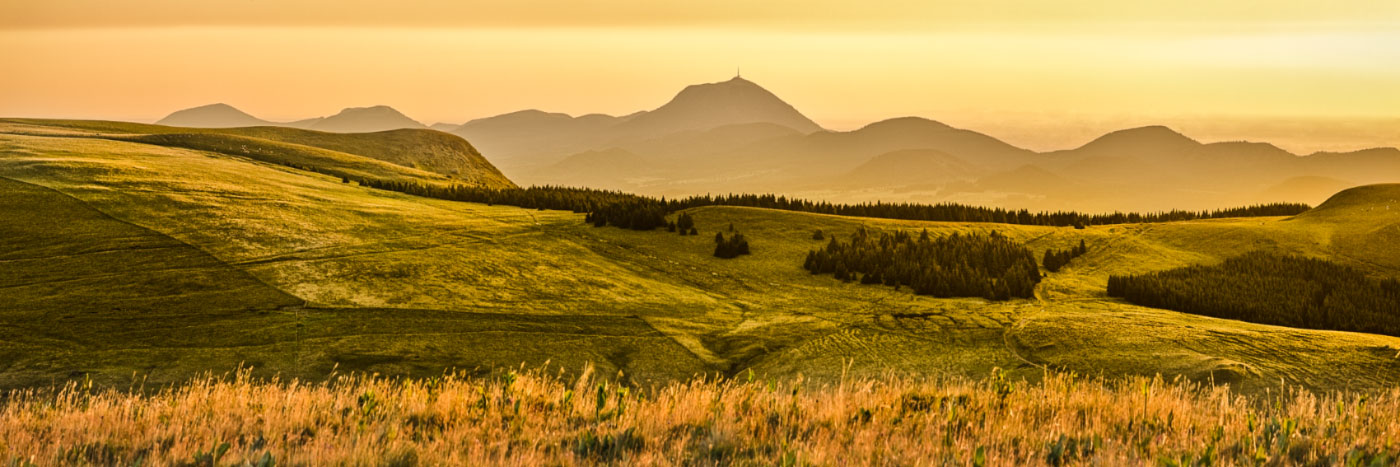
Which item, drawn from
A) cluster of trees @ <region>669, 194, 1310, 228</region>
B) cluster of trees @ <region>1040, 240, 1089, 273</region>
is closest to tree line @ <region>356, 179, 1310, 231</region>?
cluster of trees @ <region>669, 194, 1310, 228</region>

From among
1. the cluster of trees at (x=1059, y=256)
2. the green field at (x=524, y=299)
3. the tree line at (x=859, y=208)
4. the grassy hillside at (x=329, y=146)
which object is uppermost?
the grassy hillside at (x=329, y=146)

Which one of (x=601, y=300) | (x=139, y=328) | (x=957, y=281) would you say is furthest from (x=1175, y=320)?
(x=139, y=328)

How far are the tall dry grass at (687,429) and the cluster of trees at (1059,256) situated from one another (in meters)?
16.0

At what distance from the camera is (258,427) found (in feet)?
27.2

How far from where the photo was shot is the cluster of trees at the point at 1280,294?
64.3 feet

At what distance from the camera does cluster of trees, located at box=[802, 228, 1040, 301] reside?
21594 millimetres

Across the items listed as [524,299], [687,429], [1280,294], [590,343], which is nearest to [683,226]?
[524,299]

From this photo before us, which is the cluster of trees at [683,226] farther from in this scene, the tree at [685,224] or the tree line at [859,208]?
the tree line at [859,208]

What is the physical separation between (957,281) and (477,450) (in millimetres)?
17146

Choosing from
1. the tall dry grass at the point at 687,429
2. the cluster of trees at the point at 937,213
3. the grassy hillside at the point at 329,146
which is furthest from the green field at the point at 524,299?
the grassy hillside at the point at 329,146

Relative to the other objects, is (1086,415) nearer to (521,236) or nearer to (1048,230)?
(521,236)

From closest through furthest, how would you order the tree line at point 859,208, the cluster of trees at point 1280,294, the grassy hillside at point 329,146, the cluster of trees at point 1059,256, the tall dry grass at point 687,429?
the tall dry grass at point 687,429 → the cluster of trees at point 1280,294 → the cluster of trees at point 1059,256 → the tree line at point 859,208 → the grassy hillside at point 329,146

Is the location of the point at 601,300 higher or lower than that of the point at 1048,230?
lower

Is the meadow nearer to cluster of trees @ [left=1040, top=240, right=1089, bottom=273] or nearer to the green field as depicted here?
the green field
